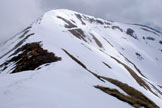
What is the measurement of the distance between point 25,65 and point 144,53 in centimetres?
15119

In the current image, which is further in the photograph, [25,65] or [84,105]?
[25,65]

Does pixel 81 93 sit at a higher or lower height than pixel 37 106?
higher

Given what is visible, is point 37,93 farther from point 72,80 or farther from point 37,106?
point 72,80

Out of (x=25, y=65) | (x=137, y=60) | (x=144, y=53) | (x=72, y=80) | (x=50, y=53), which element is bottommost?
(x=72, y=80)

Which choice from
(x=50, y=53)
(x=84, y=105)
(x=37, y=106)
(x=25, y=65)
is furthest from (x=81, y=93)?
(x=50, y=53)

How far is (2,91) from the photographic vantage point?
11.8m

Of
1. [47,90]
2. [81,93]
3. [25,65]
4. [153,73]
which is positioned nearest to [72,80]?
[81,93]

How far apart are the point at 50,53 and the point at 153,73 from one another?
393 ft

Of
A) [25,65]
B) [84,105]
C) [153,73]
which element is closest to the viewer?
[84,105]

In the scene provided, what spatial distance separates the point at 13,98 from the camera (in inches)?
404

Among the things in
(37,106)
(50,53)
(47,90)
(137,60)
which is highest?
(137,60)

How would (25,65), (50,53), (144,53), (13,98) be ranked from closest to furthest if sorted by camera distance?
(13,98) < (25,65) < (50,53) < (144,53)

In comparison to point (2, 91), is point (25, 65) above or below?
above

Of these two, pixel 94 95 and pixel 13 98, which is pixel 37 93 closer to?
pixel 13 98
